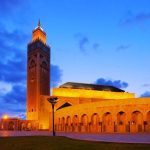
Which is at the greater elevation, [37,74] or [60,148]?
[37,74]

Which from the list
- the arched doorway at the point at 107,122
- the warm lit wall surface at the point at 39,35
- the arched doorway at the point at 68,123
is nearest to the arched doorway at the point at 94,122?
the arched doorway at the point at 107,122

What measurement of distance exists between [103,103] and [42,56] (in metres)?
40.8

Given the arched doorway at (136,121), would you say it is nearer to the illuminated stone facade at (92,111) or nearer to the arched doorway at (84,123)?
the illuminated stone facade at (92,111)

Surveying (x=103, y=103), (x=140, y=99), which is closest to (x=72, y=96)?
(x=103, y=103)

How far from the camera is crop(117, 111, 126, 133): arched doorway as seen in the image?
48.1m

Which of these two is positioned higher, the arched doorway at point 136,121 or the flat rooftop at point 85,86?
the flat rooftop at point 85,86

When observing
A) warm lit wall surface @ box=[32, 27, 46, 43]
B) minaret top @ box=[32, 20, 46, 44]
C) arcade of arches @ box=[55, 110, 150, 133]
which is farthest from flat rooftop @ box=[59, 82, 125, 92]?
arcade of arches @ box=[55, 110, 150, 133]

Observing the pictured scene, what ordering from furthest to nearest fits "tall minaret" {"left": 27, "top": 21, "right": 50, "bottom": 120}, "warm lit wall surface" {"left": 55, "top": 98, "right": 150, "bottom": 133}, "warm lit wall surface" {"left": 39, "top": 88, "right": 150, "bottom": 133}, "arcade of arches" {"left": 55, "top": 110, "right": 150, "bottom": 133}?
"tall minaret" {"left": 27, "top": 21, "right": 50, "bottom": 120}
"arcade of arches" {"left": 55, "top": 110, "right": 150, "bottom": 133}
"warm lit wall surface" {"left": 39, "top": 88, "right": 150, "bottom": 133}
"warm lit wall surface" {"left": 55, "top": 98, "right": 150, "bottom": 133}

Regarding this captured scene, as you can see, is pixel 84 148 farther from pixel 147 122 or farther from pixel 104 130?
pixel 104 130

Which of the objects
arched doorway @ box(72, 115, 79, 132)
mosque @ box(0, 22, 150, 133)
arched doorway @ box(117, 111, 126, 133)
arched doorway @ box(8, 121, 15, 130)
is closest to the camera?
mosque @ box(0, 22, 150, 133)

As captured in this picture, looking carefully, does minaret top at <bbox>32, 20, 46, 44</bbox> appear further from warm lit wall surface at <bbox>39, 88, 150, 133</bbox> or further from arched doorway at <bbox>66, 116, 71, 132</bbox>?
arched doorway at <bbox>66, 116, 71, 132</bbox>

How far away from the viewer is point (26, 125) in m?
79.8

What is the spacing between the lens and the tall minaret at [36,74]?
3263 inches

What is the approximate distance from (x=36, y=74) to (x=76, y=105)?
30.1 m
